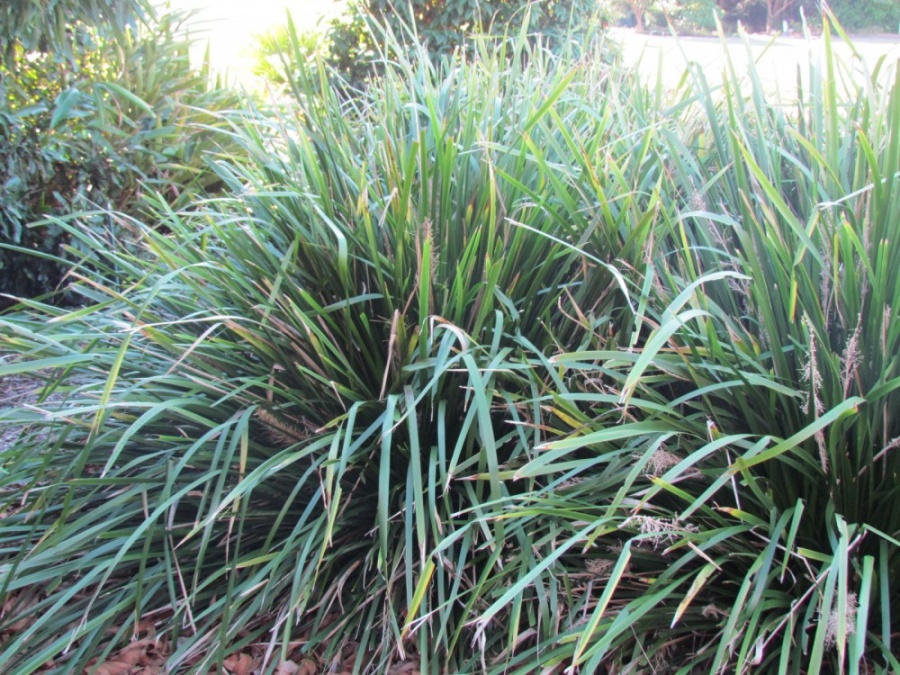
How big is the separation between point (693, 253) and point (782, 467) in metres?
0.78

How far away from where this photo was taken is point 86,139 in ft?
13.6

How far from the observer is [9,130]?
151 inches

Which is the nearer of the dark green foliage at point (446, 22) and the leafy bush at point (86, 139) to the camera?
the leafy bush at point (86, 139)

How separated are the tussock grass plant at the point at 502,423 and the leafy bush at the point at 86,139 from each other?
5.36 feet

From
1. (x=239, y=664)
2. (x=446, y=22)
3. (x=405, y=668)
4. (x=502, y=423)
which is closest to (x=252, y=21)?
(x=446, y=22)

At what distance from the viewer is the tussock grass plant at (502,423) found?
1.73 m

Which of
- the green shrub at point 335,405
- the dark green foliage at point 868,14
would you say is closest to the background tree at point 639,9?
the green shrub at point 335,405

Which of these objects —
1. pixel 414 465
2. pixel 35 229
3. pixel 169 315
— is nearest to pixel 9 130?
pixel 35 229

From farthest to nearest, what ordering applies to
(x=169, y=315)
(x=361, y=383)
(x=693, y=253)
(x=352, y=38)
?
(x=352, y=38)
(x=169, y=315)
(x=693, y=253)
(x=361, y=383)

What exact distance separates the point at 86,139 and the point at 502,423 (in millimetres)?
3125

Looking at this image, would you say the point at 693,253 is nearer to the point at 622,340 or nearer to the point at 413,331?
the point at 622,340

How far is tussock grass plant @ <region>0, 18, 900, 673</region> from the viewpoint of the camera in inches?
68.0

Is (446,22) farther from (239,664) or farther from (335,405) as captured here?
(239,664)

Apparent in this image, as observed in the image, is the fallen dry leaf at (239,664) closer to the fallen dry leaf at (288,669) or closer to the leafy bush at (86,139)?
the fallen dry leaf at (288,669)
